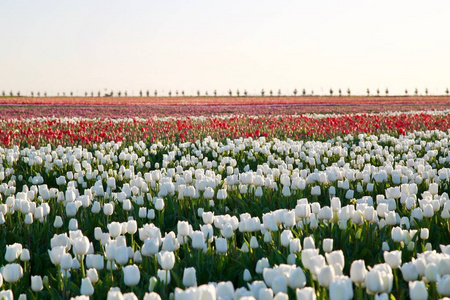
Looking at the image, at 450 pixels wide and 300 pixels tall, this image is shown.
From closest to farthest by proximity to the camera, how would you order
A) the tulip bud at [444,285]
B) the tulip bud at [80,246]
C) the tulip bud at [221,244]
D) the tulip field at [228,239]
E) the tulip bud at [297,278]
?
the tulip bud at [444,285] → the tulip bud at [297,278] → the tulip field at [228,239] → the tulip bud at [80,246] → the tulip bud at [221,244]

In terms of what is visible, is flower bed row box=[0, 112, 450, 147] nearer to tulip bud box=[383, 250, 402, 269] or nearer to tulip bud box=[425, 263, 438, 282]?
tulip bud box=[383, 250, 402, 269]

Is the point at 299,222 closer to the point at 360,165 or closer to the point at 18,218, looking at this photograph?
the point at 18,218

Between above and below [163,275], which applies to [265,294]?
above

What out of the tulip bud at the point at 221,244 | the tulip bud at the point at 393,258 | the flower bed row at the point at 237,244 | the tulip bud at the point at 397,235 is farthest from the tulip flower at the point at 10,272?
the tulip bud at the point at 397,235

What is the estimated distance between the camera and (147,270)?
3490 mm

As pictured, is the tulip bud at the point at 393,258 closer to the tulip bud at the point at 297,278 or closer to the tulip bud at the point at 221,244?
the tulip bud at the point at 297,278

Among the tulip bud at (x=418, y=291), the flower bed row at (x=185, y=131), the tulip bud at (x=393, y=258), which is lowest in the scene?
the tulip bud at (x=393, y=258)

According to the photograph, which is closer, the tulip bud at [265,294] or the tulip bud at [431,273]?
the tulip bud at [265,294]

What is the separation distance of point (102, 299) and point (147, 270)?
540 millimetres

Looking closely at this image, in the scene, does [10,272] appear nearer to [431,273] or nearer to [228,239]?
[228,239]

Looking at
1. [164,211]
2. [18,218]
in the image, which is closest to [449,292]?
[164,211]

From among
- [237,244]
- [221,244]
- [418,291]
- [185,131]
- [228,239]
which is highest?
[185,131]

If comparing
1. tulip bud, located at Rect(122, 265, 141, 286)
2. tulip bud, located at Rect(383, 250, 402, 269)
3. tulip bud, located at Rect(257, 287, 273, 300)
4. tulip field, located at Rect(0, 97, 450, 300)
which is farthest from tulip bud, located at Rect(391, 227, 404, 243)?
tulip bud, located at Rect(122, 265, 141, 286)

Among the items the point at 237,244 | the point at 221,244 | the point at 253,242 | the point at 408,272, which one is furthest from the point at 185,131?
the point at 408,272
